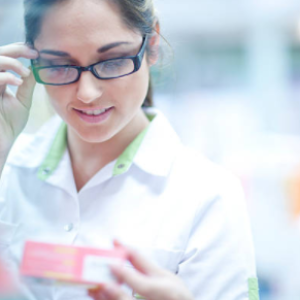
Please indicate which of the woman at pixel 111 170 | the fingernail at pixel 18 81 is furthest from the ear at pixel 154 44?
the fingernail at pixel 18 81

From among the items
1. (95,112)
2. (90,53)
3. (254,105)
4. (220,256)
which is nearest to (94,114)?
(95,112)

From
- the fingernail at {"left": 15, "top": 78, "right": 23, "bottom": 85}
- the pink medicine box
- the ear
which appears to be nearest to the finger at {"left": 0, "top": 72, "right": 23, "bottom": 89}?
the fingernail at {"left": 15, "top": 78, "right": 23, "bottom": 85}

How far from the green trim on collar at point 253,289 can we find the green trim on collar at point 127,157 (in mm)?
295

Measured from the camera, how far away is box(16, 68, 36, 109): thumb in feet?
2.47

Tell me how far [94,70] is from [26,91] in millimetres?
164

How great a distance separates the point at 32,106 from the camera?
2.61ft

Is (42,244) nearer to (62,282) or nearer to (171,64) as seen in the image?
(62,282)

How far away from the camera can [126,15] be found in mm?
714

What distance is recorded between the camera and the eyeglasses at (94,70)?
0.68 meters

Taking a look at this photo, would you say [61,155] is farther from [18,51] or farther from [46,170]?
[18,51]

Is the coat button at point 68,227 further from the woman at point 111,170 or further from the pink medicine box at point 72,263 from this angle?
the pink medicine box at point 72,263

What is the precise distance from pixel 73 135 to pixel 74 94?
0.23 meters

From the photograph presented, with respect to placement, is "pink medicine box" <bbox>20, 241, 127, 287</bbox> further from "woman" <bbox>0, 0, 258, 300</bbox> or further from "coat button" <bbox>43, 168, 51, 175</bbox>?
"coat button" <bbox>43, 168, 51, 175</bbox>

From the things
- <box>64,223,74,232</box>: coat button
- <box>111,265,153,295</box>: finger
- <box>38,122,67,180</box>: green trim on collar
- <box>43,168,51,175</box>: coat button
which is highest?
<box>38,122,67,180</box>: green trim on collar
